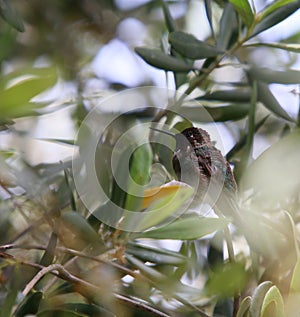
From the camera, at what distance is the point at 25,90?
2.25 feet

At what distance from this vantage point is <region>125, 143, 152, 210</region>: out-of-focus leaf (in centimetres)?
123

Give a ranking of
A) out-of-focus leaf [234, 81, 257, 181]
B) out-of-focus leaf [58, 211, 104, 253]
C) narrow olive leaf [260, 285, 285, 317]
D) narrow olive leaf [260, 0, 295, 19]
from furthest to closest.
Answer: out-of-focus leaf [234, 81, 257, 181] < narrow olive leaf [260, 0, 295, 19] < out-of-focus leaf [58, 211, 104, 253] < narrow olive leaf [260, 285, 285, 317]

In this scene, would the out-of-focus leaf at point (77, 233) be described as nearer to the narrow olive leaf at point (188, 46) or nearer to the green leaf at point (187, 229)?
the green leaf at point (187, 229)

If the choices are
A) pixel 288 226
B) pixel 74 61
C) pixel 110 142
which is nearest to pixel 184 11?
pixel 74 61

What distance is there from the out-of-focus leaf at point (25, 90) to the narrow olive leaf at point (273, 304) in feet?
Answer: 1.45

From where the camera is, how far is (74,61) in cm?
203

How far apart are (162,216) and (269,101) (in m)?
0.46

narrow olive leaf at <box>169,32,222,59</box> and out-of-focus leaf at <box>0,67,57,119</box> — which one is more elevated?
out-of-focus leaf at <box>0,67,57,119</box>

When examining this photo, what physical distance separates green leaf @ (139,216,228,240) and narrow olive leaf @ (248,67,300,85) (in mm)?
427

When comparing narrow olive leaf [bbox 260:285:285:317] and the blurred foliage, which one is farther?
the blurred foliage

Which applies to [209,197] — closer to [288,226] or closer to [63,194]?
[288,226]

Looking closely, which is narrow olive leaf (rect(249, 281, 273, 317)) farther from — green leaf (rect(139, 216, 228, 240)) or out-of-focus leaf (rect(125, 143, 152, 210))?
out-of-focus leaf (rect(125, 143, 152, 210))

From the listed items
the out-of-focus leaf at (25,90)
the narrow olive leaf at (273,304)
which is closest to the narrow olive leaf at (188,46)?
the narrow olive leaf at (273,304)

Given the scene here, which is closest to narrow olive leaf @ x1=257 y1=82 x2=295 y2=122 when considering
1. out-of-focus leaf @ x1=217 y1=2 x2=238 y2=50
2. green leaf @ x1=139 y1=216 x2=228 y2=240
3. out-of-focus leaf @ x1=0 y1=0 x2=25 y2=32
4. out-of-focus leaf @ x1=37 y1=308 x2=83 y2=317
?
out-of-focus leaf @ x1=217 y1=2 x2=238 y2=50
